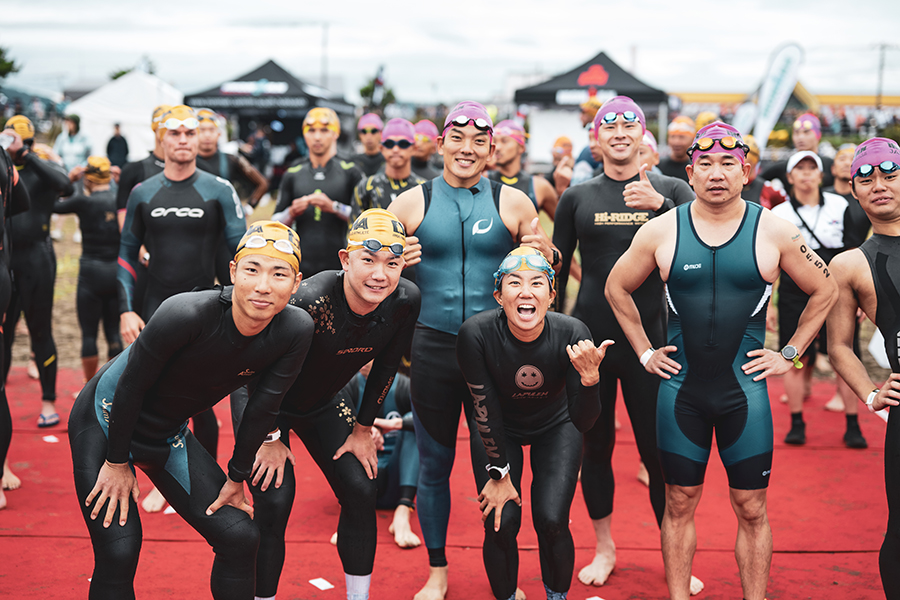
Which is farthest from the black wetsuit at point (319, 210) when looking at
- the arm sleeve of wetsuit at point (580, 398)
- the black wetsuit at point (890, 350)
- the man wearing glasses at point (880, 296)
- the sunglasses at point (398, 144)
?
the black wetsuit at point (890, 350)

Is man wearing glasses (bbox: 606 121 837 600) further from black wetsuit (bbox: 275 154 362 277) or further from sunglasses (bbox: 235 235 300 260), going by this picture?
black wetsuit (bbox: 275 154 362 277)

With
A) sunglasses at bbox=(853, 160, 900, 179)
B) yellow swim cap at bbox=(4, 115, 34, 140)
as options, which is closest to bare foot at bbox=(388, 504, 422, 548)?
sunglasses at bbox=(853, 160, 900, 179)

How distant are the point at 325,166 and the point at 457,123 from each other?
3.19 meters

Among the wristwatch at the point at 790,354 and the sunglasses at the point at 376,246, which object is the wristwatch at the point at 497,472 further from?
the wristwatch at the point at 790,354

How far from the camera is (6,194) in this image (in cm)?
488

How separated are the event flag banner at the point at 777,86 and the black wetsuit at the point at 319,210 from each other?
34.0ft

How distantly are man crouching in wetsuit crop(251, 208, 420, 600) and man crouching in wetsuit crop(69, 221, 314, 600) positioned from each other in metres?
0.27

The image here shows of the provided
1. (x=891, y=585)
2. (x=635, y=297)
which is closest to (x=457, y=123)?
(x=635, y=297)

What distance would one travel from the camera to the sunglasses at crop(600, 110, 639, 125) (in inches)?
164

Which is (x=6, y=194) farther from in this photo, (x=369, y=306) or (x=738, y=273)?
(x=738, y=273)

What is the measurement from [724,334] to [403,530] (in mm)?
2322

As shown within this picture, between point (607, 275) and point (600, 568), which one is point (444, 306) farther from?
point (600, 568)

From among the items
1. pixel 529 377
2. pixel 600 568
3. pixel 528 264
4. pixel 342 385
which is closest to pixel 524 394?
pixel 529 377

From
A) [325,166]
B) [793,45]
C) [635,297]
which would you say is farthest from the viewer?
[793,45]
